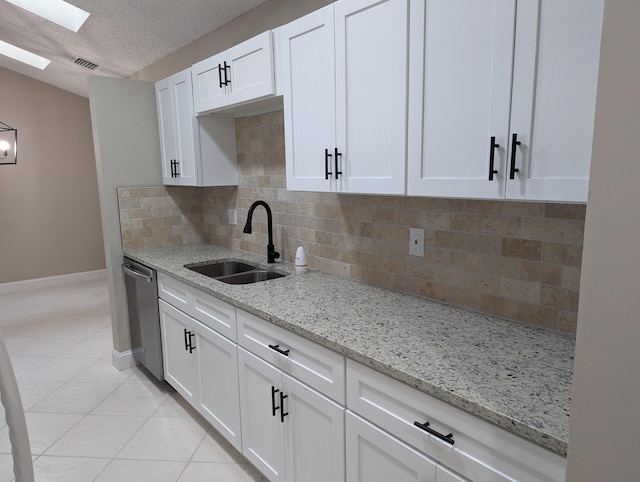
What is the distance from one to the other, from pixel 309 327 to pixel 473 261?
0.68m

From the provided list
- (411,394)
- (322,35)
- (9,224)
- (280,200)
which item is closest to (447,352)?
(411,394)

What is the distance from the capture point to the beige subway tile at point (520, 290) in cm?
148

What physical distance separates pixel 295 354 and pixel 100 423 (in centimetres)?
176

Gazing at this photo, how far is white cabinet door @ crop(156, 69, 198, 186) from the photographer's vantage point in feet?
9.30

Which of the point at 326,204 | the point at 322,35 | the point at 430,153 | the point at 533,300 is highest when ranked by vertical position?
the point at 322,35

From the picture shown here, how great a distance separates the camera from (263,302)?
1.86 meters

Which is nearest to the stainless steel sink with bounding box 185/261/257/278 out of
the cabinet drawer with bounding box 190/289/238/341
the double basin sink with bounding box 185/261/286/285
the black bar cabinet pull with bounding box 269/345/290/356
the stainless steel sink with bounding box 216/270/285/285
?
the double basin sink with bounding box 185/261/286/285

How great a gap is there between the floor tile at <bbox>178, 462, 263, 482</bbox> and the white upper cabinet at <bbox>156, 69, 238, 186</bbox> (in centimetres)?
169

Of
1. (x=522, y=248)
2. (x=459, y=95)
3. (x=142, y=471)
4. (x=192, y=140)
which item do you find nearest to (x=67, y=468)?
(x=142, y=471)

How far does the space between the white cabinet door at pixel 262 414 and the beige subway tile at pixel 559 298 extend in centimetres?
103

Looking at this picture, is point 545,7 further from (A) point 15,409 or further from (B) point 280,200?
(B) point 280,200

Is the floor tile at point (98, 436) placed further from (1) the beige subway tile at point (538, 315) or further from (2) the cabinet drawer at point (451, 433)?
(1) the beige subway tile at point (538, 315)

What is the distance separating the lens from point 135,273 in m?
3.00

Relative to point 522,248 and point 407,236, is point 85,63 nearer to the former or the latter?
point 407,236
